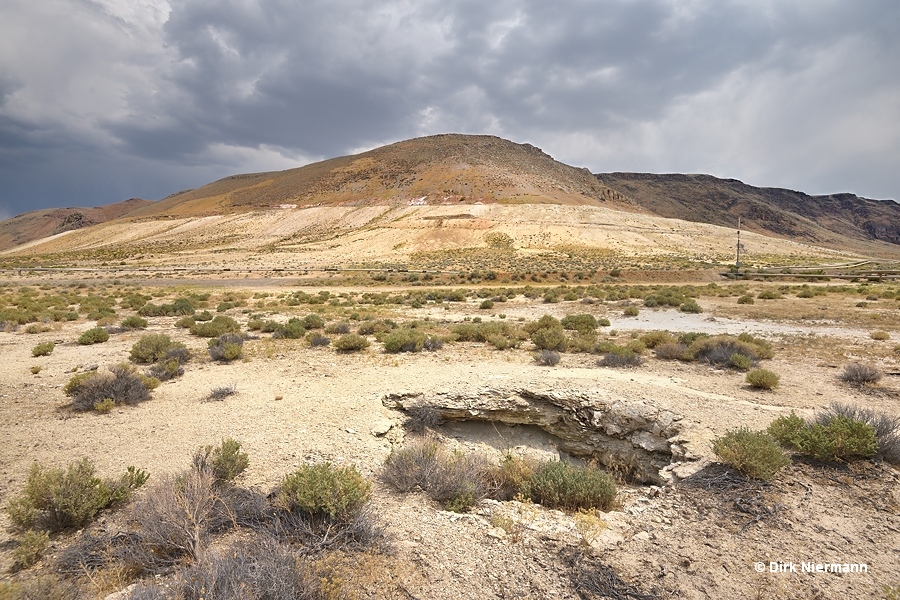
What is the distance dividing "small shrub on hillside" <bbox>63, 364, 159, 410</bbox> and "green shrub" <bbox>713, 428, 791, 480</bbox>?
1007 cm

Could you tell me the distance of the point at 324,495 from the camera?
13.6ft

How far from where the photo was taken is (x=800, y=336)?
1455 centimetres

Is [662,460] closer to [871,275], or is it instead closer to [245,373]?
[245,373]

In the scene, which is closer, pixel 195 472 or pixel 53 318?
pixel 195 472

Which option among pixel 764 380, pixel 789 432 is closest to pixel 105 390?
pixel 789 432

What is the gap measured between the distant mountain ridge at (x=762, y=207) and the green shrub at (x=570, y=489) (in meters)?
141

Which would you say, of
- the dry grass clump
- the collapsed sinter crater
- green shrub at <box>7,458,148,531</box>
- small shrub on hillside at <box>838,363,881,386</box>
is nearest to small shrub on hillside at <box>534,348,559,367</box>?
the collapsed sinter crater

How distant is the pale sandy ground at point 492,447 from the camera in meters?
3.87

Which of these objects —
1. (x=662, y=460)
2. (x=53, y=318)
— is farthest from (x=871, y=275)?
(x=53, y=318)

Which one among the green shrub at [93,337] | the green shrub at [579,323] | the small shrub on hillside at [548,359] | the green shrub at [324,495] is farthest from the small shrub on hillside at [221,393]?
the green shrub at [579,323]

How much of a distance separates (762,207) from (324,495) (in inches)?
7070

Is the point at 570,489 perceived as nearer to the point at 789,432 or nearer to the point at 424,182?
the point at 789,432

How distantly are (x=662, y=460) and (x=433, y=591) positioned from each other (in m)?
5.04

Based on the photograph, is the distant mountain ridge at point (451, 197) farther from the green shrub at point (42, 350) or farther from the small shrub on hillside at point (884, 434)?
the small shrub on hillside at point (884, 434)
